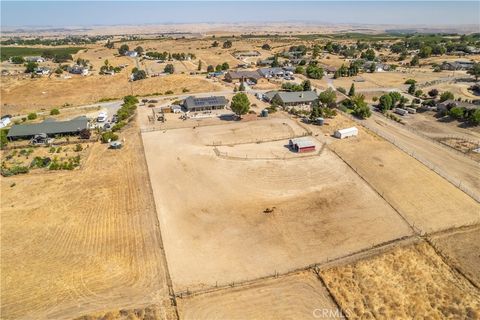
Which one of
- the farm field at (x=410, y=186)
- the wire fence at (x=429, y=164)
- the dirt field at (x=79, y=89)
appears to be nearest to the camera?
the farm field at (x=410, y=186)

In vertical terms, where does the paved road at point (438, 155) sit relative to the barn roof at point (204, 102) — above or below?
below

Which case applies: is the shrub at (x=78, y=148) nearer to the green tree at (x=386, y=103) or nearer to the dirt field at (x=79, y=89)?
the dirt field at (x=79, y=89)

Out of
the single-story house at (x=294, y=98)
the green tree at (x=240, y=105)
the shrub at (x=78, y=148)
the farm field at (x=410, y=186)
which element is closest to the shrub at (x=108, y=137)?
the shrub at (x=78, y=148)

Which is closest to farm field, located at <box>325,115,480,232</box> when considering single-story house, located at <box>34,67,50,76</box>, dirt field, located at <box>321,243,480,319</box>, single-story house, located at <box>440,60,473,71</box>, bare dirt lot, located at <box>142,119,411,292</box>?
bare dirt lot, located at <box>142,119,411,292</box>

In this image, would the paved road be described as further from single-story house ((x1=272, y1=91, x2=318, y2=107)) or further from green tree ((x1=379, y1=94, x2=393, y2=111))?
single-story house ((x1=272, y1=91, x2=318, y2=107))

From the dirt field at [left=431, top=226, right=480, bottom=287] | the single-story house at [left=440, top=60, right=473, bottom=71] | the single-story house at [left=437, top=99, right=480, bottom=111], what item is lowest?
the dirt field at [left=431, top=226, right=480, bottom=287]

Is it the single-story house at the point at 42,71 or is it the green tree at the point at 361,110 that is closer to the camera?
the green tree at the point at 361,110

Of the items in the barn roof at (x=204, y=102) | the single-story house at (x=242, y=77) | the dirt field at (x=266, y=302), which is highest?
the single-story house at (x=242, y=77)
